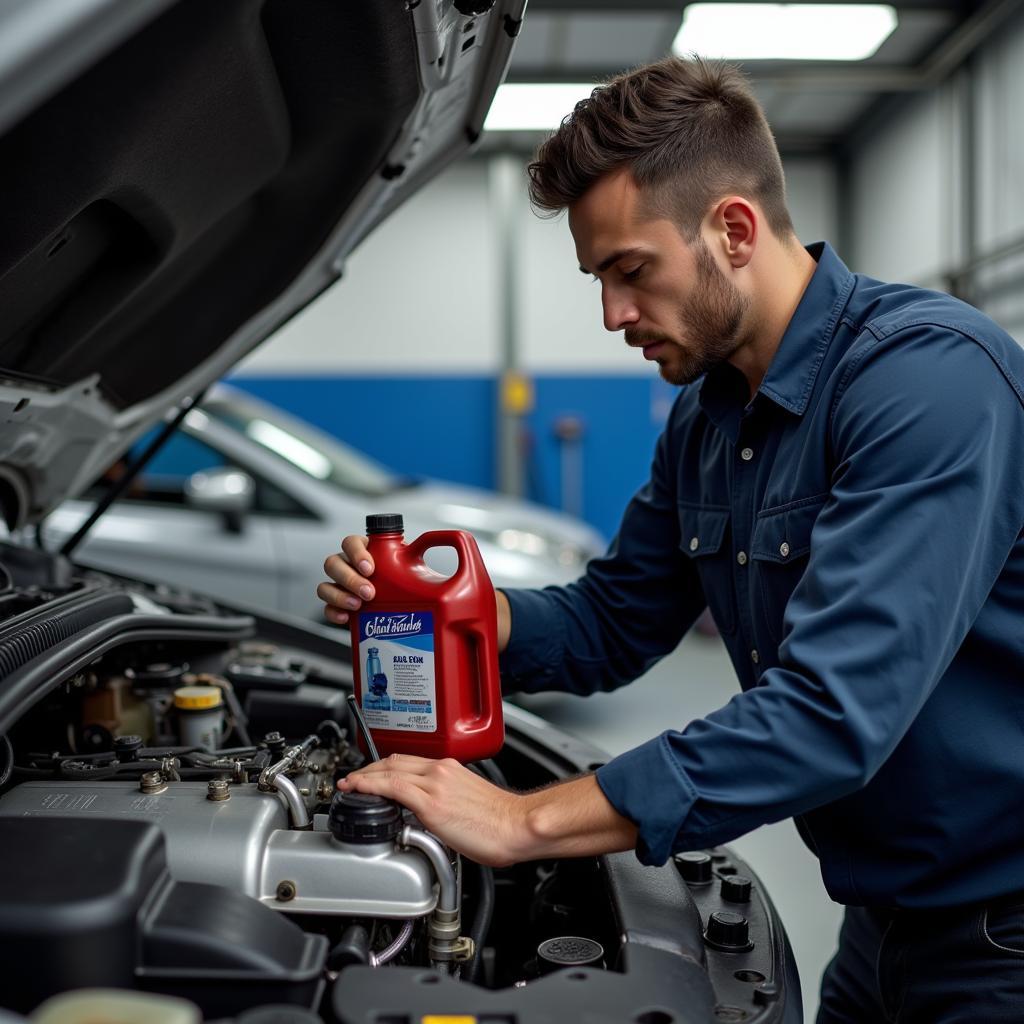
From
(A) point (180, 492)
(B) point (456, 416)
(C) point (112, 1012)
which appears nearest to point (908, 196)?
(B) point (456, 416)

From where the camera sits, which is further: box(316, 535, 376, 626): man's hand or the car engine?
box(316, 535, 376, 626): man's hand

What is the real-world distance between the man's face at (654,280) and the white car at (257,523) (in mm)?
2149

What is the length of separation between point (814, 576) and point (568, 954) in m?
0.43

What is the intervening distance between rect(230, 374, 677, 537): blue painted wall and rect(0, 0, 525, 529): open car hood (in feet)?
17.9

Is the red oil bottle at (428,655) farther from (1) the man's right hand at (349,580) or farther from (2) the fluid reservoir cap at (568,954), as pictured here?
(2) the fluid reservoir cap at (568,954)

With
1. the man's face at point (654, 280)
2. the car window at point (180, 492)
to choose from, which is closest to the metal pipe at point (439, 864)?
the man's face at point (654, 280)

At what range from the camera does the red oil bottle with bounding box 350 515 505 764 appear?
1197 mm

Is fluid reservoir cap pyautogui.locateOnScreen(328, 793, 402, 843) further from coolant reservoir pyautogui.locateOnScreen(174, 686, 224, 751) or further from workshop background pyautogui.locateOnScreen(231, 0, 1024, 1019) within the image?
workshop background pyautogui.locateOnScreen(231, 0, 1024, 1019)

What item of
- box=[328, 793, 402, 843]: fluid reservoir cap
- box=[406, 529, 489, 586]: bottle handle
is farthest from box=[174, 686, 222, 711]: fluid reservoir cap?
box=[328, 793, 402, 843]: fluid reservoir cap

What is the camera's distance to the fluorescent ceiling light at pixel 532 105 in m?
5.94

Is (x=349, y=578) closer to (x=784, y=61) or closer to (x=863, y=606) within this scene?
(x=863, y=606)

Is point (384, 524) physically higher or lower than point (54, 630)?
higher

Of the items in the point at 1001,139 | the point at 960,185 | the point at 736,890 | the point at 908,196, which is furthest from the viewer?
the point at 908,196

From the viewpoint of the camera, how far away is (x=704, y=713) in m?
4.04
